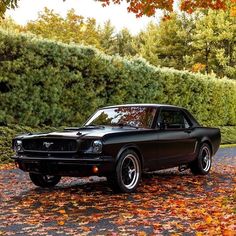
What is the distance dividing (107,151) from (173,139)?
2.25m

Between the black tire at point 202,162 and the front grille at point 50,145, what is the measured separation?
12.7 feet

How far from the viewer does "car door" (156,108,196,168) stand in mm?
9695

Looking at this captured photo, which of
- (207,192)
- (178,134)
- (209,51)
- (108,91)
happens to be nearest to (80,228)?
(207,192)

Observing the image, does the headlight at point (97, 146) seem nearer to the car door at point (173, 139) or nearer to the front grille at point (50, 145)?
the front grille at point (50, 145)

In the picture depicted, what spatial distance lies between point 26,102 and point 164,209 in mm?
8829

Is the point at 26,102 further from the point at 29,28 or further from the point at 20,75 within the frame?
the point at 29,28

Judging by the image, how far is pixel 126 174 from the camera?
8773 mm

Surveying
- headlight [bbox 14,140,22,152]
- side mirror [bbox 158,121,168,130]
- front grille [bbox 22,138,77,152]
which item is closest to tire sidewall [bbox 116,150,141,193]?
front grille [bbox 22,138,77,152]

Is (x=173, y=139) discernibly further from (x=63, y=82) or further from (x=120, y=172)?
(x=63, y=82)

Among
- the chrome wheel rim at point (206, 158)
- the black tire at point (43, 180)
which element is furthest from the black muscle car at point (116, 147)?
the chrome wheel rim at point (206, 158)

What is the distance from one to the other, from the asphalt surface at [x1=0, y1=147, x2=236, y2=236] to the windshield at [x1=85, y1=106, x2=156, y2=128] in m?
1.25

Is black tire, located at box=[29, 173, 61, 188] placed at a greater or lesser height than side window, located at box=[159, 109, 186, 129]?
lesser

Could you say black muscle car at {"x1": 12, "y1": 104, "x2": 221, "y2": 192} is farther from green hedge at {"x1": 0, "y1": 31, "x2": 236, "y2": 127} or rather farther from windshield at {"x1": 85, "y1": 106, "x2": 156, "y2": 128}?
green hedge at {"x1": 0, "y1": 31, "x2": 236, "y2": 127}

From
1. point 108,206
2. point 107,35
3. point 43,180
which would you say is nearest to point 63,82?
point 43,180
